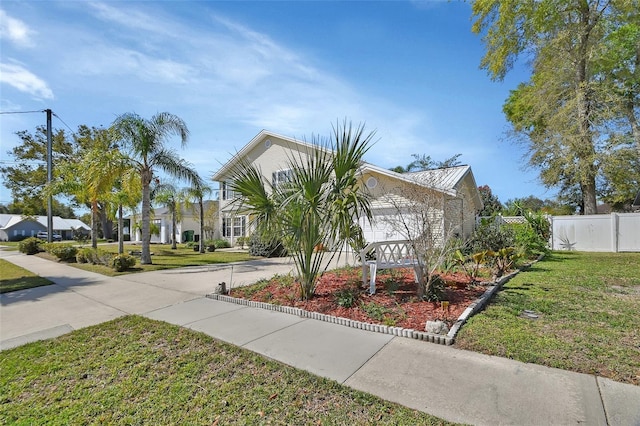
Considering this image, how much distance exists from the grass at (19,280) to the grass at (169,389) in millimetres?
5907

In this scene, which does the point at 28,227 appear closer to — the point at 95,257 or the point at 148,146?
the point at 95,257

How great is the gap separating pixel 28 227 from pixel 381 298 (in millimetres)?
63423

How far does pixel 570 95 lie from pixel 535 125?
4.17 m

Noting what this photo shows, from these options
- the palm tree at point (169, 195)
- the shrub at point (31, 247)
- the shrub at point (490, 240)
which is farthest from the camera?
the palm tree at point (169, 195)

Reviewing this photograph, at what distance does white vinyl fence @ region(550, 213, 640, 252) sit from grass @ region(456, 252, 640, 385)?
1004cm

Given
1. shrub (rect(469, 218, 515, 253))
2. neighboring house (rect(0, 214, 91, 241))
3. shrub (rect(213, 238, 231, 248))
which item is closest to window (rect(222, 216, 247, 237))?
shrub (rect(213, 238, 231, 248))

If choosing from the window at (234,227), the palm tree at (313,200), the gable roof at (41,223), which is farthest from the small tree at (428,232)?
the gable roof at (41,223)

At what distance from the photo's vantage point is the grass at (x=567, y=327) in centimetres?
356

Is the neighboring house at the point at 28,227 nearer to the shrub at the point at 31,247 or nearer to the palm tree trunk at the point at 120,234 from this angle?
the shrub at the point at 31,247

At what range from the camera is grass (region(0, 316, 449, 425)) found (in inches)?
109

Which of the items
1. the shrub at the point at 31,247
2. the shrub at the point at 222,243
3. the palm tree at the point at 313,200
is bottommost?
the shrub at the point at 222,243

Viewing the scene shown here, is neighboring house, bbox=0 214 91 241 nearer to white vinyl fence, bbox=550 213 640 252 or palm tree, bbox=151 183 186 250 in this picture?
palm tree, bbox=151 183 186 250

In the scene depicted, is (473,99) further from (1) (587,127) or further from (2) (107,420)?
(2) (107,420)

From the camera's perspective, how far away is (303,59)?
9367 mm
